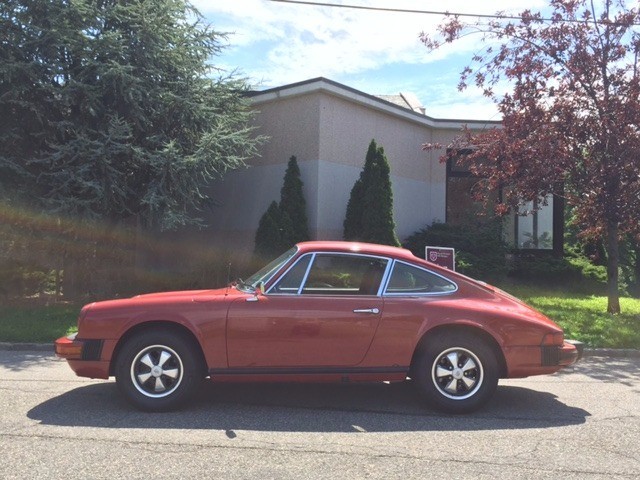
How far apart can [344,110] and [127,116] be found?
17.5 feet

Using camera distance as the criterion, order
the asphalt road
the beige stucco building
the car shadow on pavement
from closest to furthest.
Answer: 1. the asphalt road
2. the car shadow on pavement
3. the beige stucco building

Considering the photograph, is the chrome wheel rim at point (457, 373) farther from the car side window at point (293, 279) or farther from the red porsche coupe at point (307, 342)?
the car side window at point (293, 279)

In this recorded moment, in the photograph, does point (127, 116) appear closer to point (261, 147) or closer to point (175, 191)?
point (175, 191)

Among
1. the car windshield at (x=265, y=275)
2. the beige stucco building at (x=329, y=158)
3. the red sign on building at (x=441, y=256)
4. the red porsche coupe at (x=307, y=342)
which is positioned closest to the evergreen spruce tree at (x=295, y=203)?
the beige stucco building at (x=329, y=158)

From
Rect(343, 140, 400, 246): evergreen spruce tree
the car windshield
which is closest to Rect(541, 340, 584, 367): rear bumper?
the car windshield

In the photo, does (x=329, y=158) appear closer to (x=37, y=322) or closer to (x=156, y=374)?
(x=37, y=322)

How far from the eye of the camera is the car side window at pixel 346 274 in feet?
17.5

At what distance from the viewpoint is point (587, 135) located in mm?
10359

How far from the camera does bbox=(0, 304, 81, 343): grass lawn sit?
8.65 meters

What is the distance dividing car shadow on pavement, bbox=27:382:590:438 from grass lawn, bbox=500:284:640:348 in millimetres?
3322

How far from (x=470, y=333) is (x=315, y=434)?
171 centimetres

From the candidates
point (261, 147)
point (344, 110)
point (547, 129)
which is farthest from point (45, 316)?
point (547, 129)

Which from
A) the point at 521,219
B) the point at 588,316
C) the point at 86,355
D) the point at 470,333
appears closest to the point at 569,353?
the point at 470,333

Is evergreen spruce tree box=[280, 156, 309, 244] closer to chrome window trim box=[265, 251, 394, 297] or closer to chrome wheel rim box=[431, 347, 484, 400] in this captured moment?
chrome window trim box=[265, 251, 394, 297]
